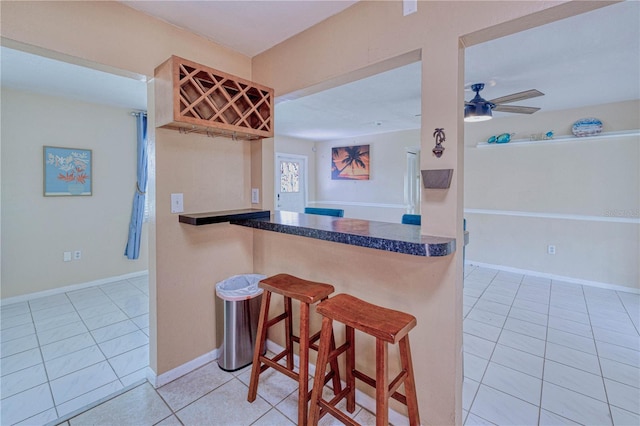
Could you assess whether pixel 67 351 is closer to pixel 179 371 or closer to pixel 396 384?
pixel 179 371

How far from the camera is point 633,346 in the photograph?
7.80 ft

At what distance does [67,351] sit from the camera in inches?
90.6

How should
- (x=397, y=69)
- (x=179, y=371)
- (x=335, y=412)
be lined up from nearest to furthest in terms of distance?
(x=335, y=412) < (x=179, y=371) < (x=397, y=69)

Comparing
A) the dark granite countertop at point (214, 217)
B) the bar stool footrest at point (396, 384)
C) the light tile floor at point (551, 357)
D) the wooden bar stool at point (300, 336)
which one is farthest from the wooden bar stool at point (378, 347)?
the dark granite countertop at point (214, 217)

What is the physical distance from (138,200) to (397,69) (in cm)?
375

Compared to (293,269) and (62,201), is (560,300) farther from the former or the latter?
(62,201)

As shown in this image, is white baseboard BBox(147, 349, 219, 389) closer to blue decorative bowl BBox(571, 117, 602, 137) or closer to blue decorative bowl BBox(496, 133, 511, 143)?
blue decorative bowl BBox(496, 133, 511, 143)

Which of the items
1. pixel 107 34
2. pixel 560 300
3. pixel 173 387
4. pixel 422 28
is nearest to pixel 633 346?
pixel 560 300

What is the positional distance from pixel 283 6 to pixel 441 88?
1.05 metres

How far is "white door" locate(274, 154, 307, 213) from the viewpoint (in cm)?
627

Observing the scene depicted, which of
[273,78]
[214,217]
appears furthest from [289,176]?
[214,217]

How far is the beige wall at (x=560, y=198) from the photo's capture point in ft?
12.0

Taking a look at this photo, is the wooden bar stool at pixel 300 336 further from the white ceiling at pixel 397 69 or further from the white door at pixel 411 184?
the white door at pixel 411 184

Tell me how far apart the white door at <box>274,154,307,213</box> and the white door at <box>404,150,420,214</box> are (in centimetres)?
239
